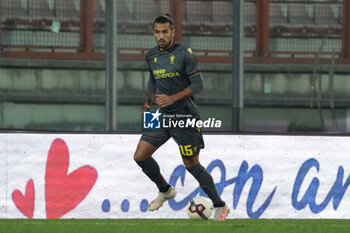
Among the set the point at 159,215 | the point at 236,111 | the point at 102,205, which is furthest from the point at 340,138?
the point at 102,205

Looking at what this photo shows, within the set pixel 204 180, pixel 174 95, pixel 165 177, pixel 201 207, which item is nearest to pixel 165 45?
pixel 174 95

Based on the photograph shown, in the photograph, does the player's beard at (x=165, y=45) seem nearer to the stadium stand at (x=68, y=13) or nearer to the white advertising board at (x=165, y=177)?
the white advertising board at (x=165, y=177)

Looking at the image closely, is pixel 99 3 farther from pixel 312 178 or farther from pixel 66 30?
pixel 312 178

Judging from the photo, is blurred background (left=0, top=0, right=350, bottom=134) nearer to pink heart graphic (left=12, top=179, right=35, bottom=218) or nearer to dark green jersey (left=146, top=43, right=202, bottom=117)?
pink heart graphic (left=12, top=179, right=35, bottom=218)

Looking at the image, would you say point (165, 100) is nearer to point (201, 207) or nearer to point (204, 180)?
point (204, 180)

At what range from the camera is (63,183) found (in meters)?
8.02

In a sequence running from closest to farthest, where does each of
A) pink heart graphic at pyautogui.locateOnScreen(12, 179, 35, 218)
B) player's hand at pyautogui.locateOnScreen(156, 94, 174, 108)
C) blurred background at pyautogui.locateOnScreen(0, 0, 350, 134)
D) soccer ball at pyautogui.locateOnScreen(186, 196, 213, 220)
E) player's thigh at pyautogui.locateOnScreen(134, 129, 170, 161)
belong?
player's hand at pyautogui.locateOnScreen(156, 94, 174, 108), player's thigh at pyautogui.locateOnScreen(134, 129, 170, 161), soccer ball at pyautogui.locateOnScreen(186, 196, 213, 220), pink heart graphic at pyautogui.locateOnScreen(12, 179, 35, 218), blurred background at pyautogui.locateOnScreen(0, 0, 350, 134)

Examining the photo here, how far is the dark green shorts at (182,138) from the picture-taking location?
6777 mm

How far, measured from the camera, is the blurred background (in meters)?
8.26
